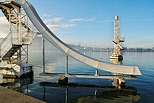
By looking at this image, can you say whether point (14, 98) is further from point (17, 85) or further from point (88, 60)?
point (88, 60)

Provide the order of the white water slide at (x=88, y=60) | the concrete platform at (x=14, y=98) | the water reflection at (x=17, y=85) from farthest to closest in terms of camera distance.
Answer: the water reflection at (x=17, y=85), the white water slide at (x=88, y=60), the concrete platform at (x=14, y=98)

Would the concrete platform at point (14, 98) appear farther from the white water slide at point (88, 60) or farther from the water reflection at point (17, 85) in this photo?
the white water slide at point (88, 60)

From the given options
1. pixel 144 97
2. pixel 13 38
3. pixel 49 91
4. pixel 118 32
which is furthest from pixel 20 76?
pixel 118 32

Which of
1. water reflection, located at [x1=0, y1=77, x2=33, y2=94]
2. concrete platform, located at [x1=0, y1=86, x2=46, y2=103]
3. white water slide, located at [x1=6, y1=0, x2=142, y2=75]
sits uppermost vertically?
white water slide, located at [x1=6, y1=0, x2=142, y2=75]

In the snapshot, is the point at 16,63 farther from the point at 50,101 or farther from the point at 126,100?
the point at 126,100

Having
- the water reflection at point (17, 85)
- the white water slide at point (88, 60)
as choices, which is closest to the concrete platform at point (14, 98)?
the water reflection at point (17, 85)

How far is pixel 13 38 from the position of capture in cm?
1972

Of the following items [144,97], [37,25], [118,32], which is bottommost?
[144,97]

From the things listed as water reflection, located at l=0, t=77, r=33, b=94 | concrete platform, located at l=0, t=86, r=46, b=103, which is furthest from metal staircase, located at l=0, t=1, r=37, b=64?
concrete platform, located at l=0, t=86, r=46, b=103

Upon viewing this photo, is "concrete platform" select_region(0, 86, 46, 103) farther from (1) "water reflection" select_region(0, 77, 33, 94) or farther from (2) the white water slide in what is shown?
(2) the white water slide

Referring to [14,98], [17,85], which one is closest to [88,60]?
[14,98]

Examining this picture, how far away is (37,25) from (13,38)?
18.8 ft

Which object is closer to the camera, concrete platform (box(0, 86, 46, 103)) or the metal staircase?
concrete platform (box(0, 86, 46, 103))

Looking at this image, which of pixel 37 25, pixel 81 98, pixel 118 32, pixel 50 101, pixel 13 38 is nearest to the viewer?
pixel 50 101
